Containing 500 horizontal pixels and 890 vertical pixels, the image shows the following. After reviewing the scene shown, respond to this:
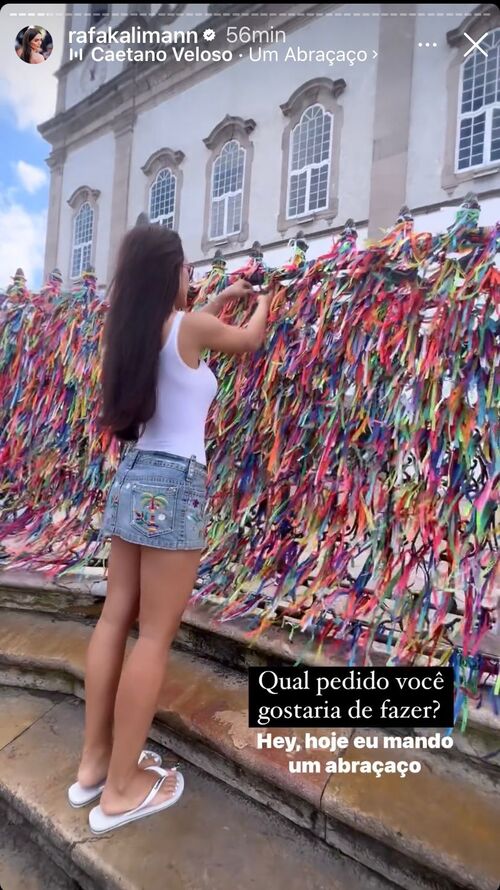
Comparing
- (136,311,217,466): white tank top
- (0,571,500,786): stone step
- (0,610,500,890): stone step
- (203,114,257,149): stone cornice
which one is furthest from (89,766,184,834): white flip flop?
(203,114,257,149): stone cornice

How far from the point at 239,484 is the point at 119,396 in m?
0.66

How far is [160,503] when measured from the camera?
3.18ft

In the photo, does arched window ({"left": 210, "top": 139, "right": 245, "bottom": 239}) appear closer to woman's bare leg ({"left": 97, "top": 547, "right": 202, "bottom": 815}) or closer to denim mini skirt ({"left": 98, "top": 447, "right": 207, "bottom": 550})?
denim mini skirt ({"left": 98, "top": 447, "right": 207, "bottom": 550})

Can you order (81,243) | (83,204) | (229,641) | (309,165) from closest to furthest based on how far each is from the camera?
(229,641) < (83,204) < (81,243) < (309,165)

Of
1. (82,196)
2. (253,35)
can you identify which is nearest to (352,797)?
(253,35)

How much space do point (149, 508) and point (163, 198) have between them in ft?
4.89

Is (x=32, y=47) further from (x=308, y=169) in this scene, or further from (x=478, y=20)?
(x=308, y=169)

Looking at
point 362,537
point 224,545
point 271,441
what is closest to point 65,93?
point 271,441

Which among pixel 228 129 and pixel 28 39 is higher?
pixel 228 129

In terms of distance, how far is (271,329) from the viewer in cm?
139

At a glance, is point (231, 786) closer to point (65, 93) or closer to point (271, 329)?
point (271, 329)

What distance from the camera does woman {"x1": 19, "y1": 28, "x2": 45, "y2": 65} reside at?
4.09ft

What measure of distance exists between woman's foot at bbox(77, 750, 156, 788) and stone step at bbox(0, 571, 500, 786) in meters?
0.42

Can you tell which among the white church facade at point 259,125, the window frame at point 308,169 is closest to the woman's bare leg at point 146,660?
the white church facade at point 259,125
